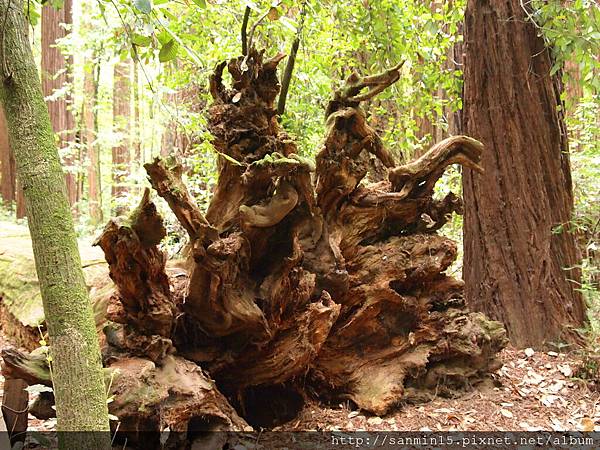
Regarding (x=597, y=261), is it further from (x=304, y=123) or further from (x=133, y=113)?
(x=133, y=113)

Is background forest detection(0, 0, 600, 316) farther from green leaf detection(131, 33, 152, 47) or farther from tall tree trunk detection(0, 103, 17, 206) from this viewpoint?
tall tree trunk detection(0, 103, 17, 206)

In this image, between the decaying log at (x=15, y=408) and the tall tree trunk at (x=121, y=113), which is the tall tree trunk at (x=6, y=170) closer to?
the tall tree trunk at (x=121, y=113)

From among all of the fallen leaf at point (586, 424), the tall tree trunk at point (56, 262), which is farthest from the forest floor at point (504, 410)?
the tall tree trunk at point (56, 262)

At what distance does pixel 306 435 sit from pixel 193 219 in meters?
1.63

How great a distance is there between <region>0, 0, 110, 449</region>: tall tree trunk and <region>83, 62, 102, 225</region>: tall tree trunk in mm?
15450

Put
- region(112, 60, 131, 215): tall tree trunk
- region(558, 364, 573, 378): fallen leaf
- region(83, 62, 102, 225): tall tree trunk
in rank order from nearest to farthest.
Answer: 1. region(558, 364, 573, 378): fallen leaf
2. region(83, 62, 102, 225): tall tree trunk
3. region(112, 60, 131, 215): tall tree trunk

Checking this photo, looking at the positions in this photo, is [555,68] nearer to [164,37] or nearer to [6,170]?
[164,37]

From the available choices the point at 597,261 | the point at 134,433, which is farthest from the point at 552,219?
the point at 134,433

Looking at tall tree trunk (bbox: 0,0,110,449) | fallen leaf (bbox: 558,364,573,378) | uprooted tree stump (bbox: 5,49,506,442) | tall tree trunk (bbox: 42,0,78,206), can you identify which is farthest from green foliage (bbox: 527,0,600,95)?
tall tree trunk (bbox: 42,0,78,206)

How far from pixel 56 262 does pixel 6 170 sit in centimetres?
1523

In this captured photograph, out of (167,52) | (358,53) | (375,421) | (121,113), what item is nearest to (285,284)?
(375,421)

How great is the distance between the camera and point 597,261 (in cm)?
630

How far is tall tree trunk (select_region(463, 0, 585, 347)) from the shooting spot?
478 centimetres

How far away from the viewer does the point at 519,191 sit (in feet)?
15.9
